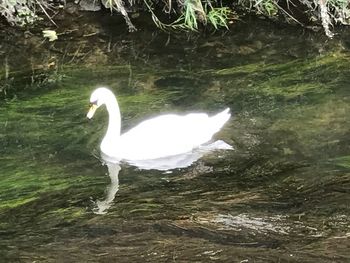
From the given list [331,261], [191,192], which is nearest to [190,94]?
[191,192]

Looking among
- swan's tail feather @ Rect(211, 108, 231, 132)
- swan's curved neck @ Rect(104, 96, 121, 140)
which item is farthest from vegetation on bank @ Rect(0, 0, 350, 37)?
swan's curved neck @ Rect(104, 96, 121, 140)

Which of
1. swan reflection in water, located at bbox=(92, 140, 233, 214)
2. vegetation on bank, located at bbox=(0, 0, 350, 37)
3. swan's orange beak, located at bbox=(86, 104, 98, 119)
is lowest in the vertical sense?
swan reflection in water, located at bbox=(92, 140, 233, 214)

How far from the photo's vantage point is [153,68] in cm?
902

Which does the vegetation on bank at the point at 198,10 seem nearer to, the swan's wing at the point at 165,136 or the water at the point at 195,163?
the water at the point at 195,163

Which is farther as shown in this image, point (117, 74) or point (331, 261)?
point (117, 74)

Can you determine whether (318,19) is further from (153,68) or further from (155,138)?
(155,138)

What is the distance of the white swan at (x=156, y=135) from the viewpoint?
6754 mm

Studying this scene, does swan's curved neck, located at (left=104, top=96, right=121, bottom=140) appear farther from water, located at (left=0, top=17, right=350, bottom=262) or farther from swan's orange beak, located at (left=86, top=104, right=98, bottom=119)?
water, located at (left=0, top=17, right=350, bottom=262)

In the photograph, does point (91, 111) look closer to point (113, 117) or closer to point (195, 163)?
point (113, 117)

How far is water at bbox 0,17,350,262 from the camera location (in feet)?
15.7

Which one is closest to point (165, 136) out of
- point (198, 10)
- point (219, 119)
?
point (219, 119)

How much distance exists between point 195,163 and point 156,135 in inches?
21.4

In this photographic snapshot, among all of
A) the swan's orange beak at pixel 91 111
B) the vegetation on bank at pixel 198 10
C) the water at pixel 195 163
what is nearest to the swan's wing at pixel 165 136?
the water at pixel 195 163

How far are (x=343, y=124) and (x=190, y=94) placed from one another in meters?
1.95
